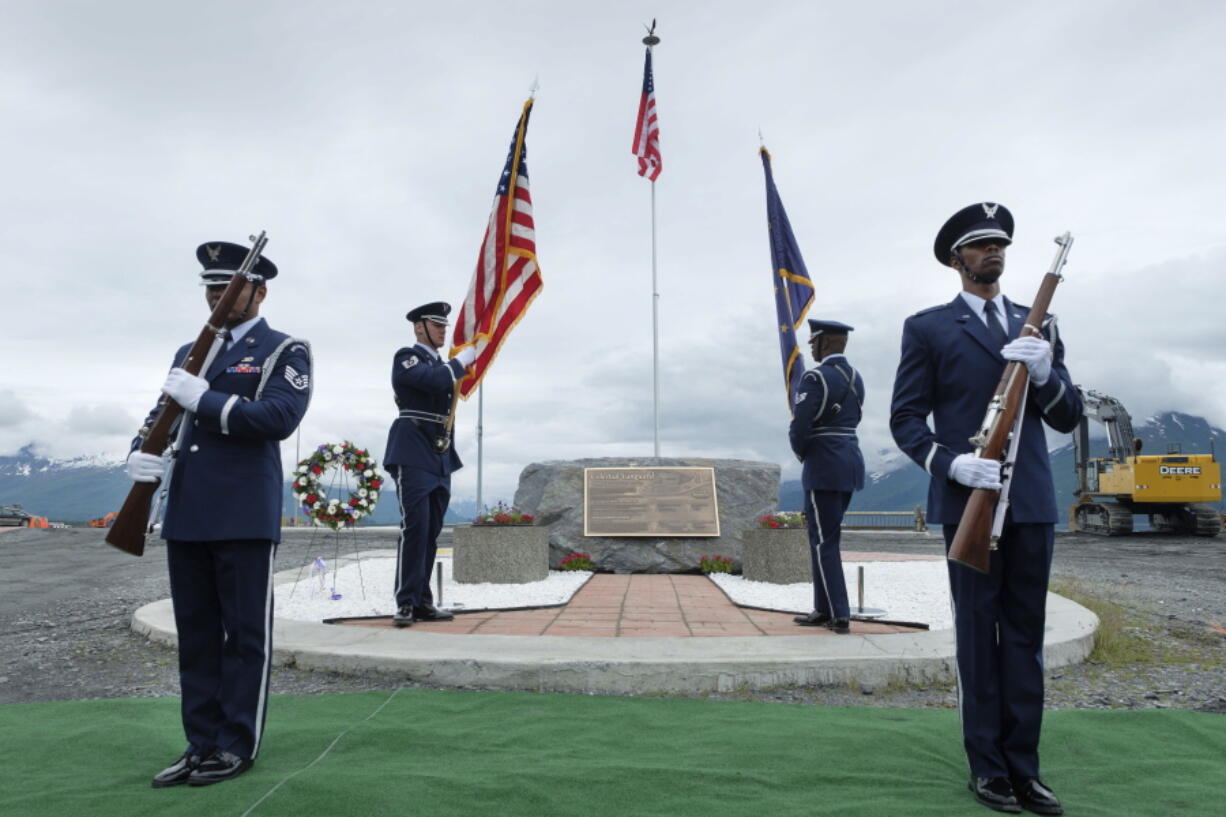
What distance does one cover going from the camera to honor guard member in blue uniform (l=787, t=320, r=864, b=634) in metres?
5.28

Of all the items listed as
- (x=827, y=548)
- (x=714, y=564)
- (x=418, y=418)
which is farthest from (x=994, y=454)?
(x=714, y=564)

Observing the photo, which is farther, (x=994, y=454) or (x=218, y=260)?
(x=218, y=260)

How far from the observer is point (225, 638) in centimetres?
283

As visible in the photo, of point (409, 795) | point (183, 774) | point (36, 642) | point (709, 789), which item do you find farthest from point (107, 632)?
point (709, 789)

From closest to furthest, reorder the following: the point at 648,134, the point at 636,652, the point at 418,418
→ the point at 636,652 < the point at 418,418 < the point at 648,134

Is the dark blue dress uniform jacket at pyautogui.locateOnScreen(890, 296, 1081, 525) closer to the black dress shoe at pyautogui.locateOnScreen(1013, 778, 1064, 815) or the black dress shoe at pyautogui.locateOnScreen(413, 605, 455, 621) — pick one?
the black dress shoe at pyautogui.locateOnScreen(1013, 778, 1064, 815)

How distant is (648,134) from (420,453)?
27.1ft

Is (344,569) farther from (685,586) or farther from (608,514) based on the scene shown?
(685,586)

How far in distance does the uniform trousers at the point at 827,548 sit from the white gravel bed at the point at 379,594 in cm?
205

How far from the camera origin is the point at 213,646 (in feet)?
9.21

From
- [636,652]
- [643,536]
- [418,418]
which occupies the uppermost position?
[418,418]

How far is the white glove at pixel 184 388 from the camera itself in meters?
2.65

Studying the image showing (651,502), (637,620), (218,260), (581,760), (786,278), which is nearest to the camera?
(581,760)

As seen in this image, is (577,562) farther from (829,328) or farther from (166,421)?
(166,421)
